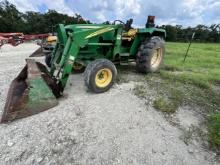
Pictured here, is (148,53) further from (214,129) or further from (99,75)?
(214,129)

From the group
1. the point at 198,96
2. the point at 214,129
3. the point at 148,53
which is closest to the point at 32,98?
the point at 214,129

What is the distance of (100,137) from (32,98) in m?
1.31

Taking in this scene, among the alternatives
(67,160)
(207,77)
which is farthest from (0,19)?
(67,160)

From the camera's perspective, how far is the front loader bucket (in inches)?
133

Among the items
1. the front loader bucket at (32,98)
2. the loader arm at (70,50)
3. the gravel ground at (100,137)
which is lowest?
the gravel ground at (100,137)

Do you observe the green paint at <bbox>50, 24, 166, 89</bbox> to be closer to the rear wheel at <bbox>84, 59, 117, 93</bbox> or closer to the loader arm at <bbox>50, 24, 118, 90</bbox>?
the loader arm at <bbox>50, 24, 118, 90</bbox>

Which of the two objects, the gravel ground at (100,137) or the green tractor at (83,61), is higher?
the green tractor at (83,61)

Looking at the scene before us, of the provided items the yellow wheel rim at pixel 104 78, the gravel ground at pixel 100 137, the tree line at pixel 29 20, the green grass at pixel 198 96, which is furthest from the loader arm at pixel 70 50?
the tree line at pixel 29 20

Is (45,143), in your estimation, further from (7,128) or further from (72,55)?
(72,55)

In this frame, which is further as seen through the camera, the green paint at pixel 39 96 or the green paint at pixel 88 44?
the green paint at pixel 88 44

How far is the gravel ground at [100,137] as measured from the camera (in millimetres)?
2645

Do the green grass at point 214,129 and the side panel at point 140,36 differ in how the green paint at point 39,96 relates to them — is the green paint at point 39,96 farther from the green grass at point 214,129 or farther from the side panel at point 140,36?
the side panel at point 140,36

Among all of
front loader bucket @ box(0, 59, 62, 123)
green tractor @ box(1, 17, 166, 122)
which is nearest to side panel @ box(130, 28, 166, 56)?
green tractor @ box(1, 17, 166, 122)

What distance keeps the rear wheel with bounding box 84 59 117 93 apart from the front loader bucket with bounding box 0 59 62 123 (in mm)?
635
